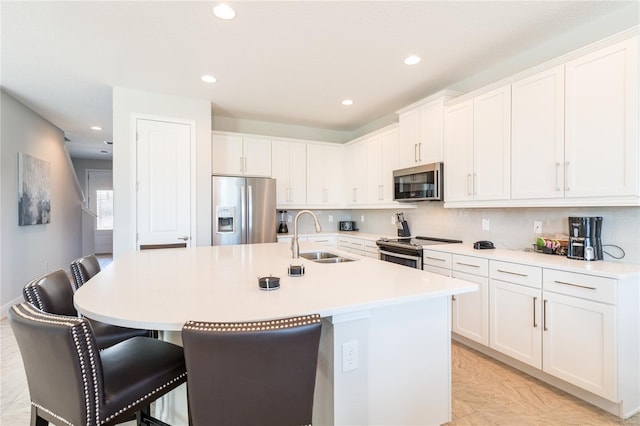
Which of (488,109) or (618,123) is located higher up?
(488,109)

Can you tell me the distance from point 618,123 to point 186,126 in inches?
158

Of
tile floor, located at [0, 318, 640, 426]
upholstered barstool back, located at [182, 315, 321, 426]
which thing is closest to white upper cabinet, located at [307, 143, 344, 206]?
tile floor, located at [0, 318, 640, 426]

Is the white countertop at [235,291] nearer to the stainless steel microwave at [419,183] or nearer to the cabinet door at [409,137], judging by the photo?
the stainless steel microwave at [419,183]

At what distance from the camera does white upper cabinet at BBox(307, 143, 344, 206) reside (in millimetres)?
4930

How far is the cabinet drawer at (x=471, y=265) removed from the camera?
2.57m

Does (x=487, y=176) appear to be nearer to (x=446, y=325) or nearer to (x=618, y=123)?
(x=618, y=123)

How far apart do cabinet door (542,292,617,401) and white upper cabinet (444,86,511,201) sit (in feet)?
3.27

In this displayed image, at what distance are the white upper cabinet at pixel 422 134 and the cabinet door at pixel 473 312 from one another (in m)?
1.36

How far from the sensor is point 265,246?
3066 millimetres

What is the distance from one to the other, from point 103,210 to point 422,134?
885 cm

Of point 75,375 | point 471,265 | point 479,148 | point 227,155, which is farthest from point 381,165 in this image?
point 75,375

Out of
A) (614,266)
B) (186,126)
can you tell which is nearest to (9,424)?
(186,126)

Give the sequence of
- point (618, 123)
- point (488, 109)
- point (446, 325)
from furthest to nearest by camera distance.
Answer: point (488, 109) → point (618, 123) → point (446, 325)

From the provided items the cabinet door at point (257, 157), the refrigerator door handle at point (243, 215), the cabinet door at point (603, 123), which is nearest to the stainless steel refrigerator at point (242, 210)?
the refrigerator door handle at point (243, 215)
